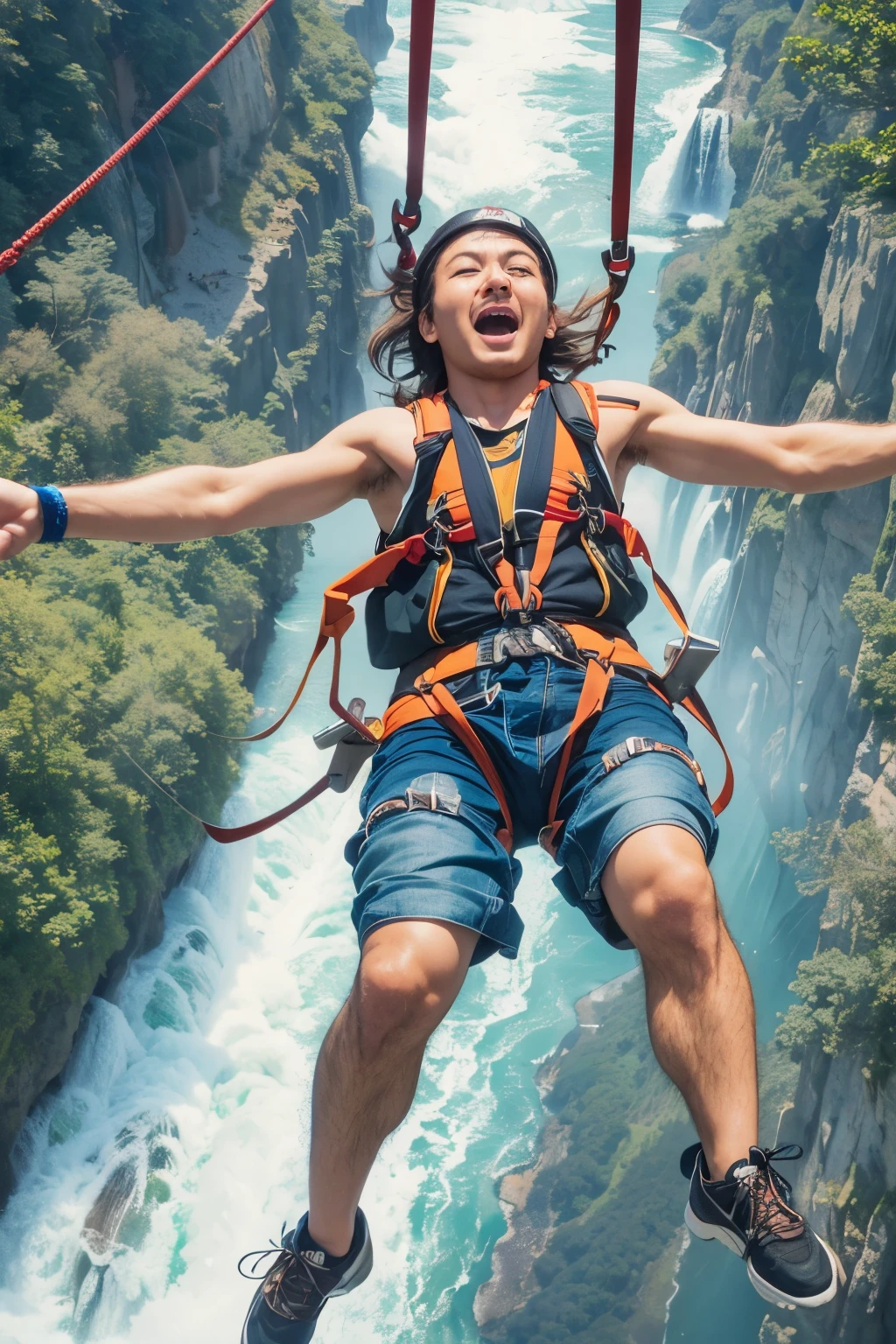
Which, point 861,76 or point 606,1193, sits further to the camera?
point 861,76

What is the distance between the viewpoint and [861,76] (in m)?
25.3

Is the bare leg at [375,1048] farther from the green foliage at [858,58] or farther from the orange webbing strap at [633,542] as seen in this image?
the green foliage at [858,58]

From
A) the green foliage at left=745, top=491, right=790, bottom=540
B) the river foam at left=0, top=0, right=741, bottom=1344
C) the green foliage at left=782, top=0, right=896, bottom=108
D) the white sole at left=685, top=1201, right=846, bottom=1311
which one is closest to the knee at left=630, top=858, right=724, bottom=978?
the white sole at left=685, top=1201, right=846, bottom=1311

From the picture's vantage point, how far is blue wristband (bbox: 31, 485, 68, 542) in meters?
3.06

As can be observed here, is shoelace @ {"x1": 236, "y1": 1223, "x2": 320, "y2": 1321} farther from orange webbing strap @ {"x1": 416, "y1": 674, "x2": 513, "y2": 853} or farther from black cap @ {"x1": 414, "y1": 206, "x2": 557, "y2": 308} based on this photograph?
black cap @ {"x1": 414, "y1": 206, "x2": 557, "y2": 308}

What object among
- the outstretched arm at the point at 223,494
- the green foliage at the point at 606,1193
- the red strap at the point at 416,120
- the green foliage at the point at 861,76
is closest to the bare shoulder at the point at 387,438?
the outstretched arm at the point at 223,494

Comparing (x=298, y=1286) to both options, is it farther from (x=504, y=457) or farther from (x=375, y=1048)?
(x=504, y=457)

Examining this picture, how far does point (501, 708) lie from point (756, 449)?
1100 mm

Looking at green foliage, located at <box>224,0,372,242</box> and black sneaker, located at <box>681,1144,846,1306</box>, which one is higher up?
green foliage, located at <box>224,0,372,242</box>

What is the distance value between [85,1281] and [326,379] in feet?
105

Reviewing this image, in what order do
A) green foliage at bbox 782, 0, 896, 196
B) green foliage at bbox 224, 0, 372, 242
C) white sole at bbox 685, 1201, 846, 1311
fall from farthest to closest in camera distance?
green foliage at bbox 224, 0, 372, 242
green foliage at bbox 782, 0, 896, 196
white sole at bbox 685, 1201, 846, 1311

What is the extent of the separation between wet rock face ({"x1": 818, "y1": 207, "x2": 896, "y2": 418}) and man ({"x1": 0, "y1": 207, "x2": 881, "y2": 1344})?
20332 millimetres

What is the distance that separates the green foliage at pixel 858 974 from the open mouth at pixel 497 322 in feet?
51.3

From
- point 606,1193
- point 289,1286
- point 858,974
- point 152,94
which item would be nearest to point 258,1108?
point 606,1193
